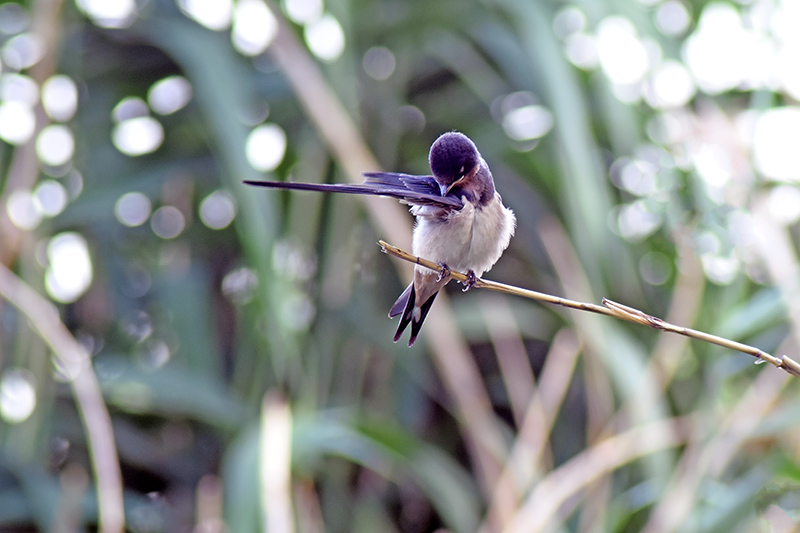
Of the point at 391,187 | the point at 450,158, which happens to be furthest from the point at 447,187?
the point at 391,187

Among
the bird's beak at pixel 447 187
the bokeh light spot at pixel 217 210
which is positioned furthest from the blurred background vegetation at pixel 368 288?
the bird's beak at pixel 447 187

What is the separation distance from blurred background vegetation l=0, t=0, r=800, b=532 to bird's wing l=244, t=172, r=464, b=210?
0.96 metres

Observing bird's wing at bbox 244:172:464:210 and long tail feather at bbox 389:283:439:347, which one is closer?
bird's wing at bbox 244:172:464:210

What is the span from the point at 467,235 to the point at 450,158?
1.44 feet

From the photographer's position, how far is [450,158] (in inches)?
48.5

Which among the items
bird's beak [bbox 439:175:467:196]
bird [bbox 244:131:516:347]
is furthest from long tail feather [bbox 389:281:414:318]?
bird's beak [bbox 439:175:467:196]

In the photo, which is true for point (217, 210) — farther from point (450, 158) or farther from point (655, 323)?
point (655, 323)

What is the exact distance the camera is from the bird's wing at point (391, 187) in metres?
0.59

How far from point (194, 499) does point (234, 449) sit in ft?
1.25

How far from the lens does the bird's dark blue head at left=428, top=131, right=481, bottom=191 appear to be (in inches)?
47.9

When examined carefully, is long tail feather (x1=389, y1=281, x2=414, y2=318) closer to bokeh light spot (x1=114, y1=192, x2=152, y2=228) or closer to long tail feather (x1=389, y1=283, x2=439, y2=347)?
long tail feather (x1=389, y1=283, x2=439, y2=347)

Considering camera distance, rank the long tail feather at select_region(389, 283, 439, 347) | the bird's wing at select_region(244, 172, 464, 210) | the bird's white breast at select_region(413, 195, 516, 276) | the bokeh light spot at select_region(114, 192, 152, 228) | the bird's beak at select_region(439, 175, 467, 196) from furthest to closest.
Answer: the bokeh light spot at select_region(114, 192, 152, 228)
the long tail feather at select_region(389, 283, 439, 347)
the bird's white breast at select_region(413, 195, 516, 276)
the bird's beak at select_region(439, 175, 467, 196)
the bird's wing at select_region(244, 172, 464, 210)

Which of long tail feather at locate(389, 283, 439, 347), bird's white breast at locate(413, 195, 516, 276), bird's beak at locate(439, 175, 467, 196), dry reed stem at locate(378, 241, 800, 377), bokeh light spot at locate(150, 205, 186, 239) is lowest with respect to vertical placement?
dry reed stem at locate(378, 241, 800, 377)

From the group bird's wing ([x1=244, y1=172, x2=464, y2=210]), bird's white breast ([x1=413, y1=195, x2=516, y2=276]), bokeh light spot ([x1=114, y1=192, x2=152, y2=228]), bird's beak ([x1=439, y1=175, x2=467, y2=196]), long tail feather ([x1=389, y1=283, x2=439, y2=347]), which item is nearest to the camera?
bird's wing ([x1=244, y1=172, x2=464, y2=210])
